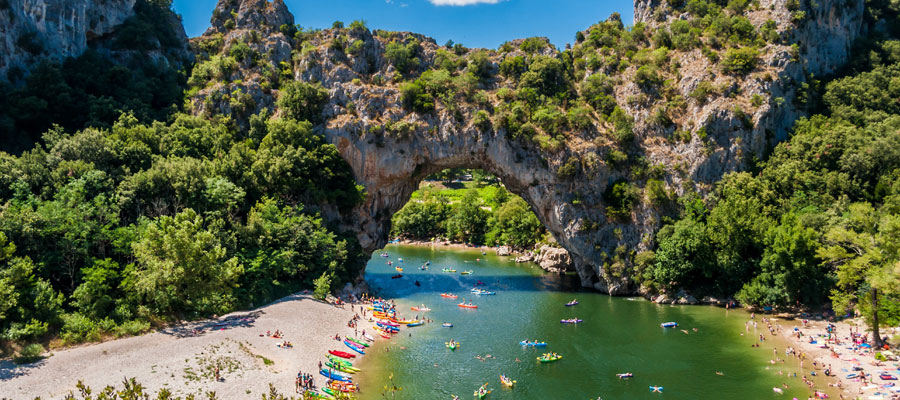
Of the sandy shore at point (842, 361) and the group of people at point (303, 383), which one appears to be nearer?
the sandy shore at point (842, 361)

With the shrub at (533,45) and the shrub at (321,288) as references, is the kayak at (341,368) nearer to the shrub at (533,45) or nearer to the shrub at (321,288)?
the shrub at (321,288)

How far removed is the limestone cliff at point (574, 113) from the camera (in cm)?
5984

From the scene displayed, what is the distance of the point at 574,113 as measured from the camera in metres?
63.2

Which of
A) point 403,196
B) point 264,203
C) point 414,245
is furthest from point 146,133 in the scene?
point 414,245

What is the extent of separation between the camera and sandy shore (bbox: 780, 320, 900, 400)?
3206cm

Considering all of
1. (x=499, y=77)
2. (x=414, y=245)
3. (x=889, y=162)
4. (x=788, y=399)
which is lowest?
(x=788, y=399)

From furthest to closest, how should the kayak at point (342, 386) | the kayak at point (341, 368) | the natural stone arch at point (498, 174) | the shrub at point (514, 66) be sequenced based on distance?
the shrub at point (514, 66) < the natural stone arch at point (498, 174) < the kayak at point (341, 368) < the kayak at point (342, 386)

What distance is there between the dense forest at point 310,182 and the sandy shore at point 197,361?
307 cm

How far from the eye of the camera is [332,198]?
60969mm

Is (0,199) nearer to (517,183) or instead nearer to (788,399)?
(517,183)

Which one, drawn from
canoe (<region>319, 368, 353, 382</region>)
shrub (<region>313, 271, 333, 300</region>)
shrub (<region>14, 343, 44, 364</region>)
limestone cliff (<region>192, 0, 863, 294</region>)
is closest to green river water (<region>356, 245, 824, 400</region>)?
canoe (<region>319, 368, 353, 382</region>)

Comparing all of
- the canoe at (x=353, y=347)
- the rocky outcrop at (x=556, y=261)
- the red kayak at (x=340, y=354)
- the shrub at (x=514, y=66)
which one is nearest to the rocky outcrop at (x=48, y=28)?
the canoe at (x=353, y=347)

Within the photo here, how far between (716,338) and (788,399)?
38.2 ft

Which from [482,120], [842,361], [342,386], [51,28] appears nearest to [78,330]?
[342,386]
